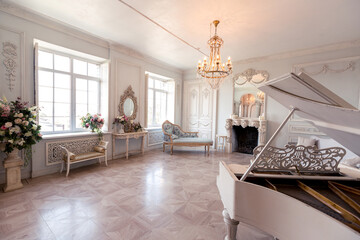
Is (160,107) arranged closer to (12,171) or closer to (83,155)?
(83,155)

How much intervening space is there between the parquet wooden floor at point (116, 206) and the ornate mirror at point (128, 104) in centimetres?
184

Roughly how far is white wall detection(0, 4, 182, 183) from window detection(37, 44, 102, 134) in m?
0.35

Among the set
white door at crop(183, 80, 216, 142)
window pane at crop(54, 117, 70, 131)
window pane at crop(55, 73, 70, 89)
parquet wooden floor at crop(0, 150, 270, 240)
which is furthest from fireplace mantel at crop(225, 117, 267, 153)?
window pane at crop(55, 73, 70, 89)

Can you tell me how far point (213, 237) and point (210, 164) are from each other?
271 cm

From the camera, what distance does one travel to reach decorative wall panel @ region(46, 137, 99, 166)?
11.7ft

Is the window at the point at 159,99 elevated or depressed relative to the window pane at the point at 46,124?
elevated

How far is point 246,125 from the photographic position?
5.64 meters

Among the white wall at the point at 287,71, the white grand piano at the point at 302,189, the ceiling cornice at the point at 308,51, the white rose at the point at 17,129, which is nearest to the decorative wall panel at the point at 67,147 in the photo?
the white rose at the point at 17,129

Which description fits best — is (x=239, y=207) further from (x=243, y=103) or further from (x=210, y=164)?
(x=243, y=103)

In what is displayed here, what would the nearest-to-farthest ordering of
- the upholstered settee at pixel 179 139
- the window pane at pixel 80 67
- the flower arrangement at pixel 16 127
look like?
1. the flower arrangement at pixel 16 127
2. the window pane at pixel 80 67
3. the upholstered settee at pixel 179 139

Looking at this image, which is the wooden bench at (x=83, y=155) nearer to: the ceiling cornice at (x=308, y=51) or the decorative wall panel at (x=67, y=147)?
the decorative wall panel at (x=67, y=147)

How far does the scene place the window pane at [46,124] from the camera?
3.68 meters

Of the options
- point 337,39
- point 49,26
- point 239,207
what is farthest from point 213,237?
point 337,39

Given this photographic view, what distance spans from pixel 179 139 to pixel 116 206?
3531 millimetres
